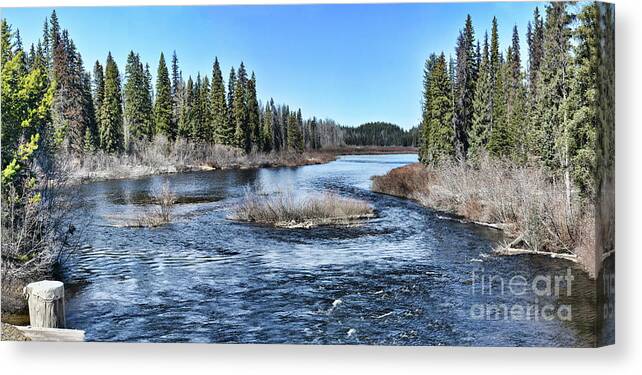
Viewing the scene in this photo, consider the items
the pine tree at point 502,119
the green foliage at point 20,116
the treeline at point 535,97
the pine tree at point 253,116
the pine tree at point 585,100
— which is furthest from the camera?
the pine tree at point 253,116

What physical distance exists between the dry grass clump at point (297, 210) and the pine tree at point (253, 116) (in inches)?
35.2

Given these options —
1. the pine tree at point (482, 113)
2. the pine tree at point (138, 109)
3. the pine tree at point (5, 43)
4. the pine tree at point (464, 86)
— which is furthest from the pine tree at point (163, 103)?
the pine tree at point (482, 113)

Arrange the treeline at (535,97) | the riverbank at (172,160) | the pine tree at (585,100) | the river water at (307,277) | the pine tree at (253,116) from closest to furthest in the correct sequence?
the pine tree at (585,100)
the treeline at (535,97)
the river water at (307,277)
the pine tree at (253,116)
the riverbank at (172,160)

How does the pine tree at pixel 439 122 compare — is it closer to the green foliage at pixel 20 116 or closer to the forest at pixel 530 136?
the forest at pixel 530 136

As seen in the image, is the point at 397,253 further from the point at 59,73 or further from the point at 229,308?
the point at 59,73

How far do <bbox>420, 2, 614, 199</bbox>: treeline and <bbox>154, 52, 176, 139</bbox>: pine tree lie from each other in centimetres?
374

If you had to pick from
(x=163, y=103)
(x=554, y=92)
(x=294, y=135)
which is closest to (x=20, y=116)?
(x=163, y=103)

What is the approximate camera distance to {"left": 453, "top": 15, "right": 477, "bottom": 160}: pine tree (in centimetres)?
1117

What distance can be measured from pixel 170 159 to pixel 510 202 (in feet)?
16.6

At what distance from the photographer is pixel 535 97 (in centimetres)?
1108

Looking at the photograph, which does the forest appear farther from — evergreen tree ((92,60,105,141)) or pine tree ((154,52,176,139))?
evergreen tree ((92,60,105,141))

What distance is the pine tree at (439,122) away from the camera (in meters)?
11.3

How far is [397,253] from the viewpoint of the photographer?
441 inches

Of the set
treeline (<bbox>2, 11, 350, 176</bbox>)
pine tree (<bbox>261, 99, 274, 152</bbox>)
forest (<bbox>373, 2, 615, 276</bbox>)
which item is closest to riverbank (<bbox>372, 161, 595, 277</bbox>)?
forest (<bbox>373, 2, 615, 276</bbox>)
